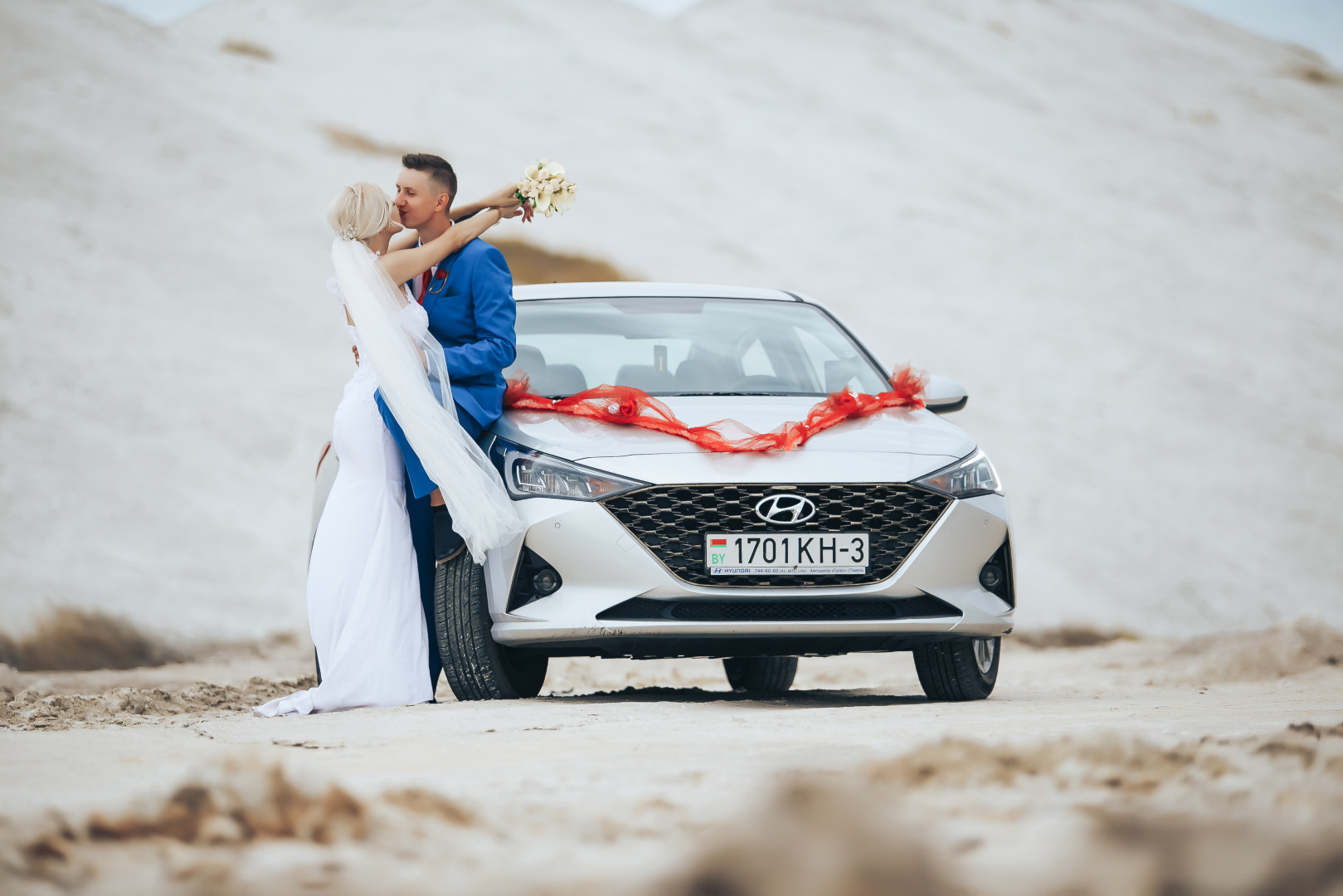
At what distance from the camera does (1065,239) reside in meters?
27.3

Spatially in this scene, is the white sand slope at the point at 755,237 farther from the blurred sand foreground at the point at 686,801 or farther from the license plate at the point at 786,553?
the blurred sand foreground at the point at 686,801

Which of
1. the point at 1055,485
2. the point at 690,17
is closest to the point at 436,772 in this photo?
the point at 1055,485

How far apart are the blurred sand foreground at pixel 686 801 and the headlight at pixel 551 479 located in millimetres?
685

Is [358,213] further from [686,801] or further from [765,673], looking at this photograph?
[765,673]

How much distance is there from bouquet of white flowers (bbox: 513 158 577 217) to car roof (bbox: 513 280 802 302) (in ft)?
1.89

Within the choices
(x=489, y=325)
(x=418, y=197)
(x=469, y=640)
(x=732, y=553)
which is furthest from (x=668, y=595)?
(x=418, y=197)

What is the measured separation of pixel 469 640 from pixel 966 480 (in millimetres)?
1778

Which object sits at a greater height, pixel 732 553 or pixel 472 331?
pixel 472 331

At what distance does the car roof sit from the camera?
5.89m

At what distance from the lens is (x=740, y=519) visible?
14.6ft

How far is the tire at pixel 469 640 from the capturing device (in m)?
4.70

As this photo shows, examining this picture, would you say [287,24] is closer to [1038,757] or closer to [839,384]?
[839,384]

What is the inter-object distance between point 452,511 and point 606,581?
56 centimetres

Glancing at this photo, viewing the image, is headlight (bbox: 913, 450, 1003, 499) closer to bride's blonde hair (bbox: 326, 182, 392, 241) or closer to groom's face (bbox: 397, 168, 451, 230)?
groom's face (bbox: 397, 168, 451, 230)
